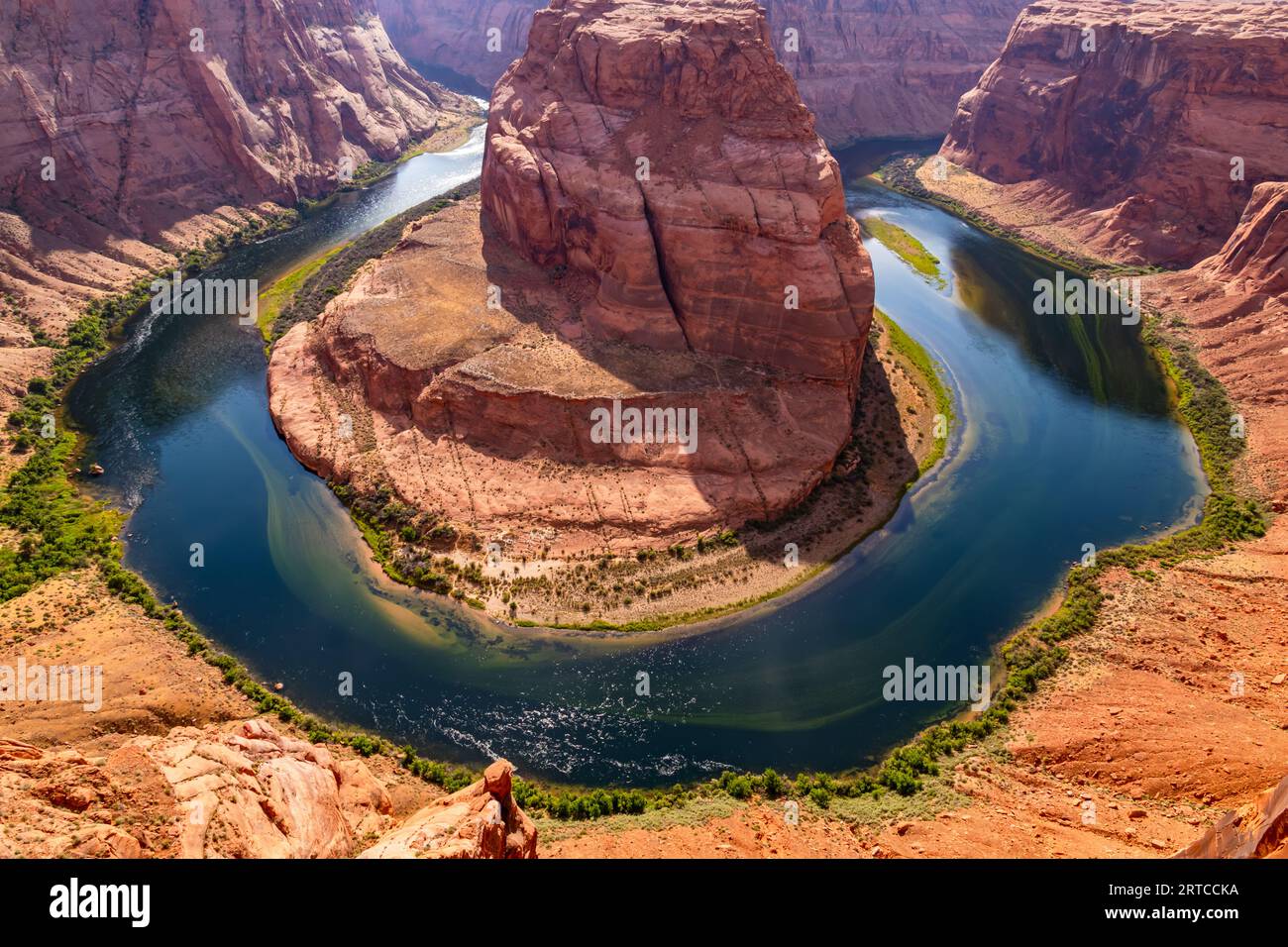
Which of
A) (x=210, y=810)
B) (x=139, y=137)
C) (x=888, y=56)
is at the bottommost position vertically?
(x=210, y=810)

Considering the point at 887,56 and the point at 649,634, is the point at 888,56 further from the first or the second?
the point at 649,634

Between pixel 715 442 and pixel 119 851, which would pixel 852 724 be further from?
pixel 119 851

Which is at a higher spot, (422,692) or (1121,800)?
(422,692)

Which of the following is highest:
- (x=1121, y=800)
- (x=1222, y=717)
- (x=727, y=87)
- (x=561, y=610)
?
(x=727, y=87)

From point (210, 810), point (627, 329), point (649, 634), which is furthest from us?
point (627, 329)

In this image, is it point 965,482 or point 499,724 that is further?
point 965,482

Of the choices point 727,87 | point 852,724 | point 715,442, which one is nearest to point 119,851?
point 852,724

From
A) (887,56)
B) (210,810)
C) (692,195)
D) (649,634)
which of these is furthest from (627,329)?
(887,56)

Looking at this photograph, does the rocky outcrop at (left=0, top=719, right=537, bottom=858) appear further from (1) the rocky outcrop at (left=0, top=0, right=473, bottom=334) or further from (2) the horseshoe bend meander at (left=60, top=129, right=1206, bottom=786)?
(1) the rocky outcrop at (left=0, top=0, right=473, bottom=334)
